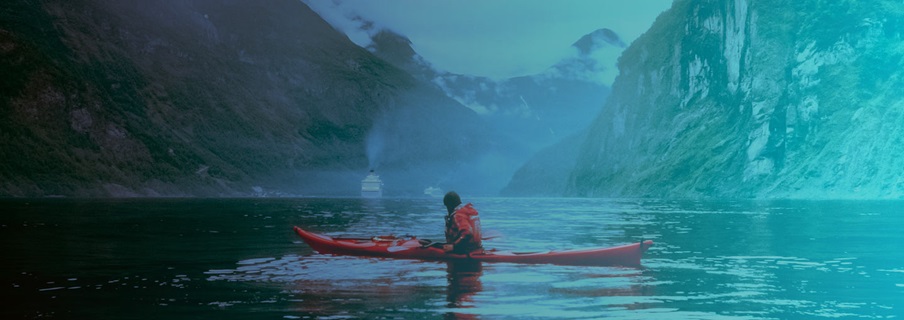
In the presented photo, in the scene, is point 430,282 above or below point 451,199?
below

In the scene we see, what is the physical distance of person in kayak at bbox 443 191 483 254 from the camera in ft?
65.5

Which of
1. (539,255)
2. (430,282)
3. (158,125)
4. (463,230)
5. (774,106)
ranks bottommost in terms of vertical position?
(430,282)

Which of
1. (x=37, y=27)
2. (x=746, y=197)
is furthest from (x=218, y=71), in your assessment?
(x=746, y=197)

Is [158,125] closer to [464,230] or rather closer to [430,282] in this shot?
[464,230]

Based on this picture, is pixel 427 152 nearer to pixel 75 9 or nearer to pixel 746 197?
pixel 75 9

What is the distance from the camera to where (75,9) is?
16250 cm

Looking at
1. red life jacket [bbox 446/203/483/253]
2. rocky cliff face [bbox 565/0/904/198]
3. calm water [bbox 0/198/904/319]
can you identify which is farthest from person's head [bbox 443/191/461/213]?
rocky cliff face [bbox 565/0/904/198]

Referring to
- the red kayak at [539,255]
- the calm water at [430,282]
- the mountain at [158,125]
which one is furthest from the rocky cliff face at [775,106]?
the red kayak at [539,255]

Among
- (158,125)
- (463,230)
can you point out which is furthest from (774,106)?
(463,230)

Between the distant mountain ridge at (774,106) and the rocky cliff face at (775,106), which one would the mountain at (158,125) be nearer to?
the rocky cliff face at (775,106)

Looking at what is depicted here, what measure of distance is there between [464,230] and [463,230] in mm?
37

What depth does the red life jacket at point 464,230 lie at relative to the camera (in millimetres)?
19984

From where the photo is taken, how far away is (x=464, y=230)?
20.2 metres

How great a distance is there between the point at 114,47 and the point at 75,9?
8713 mm
